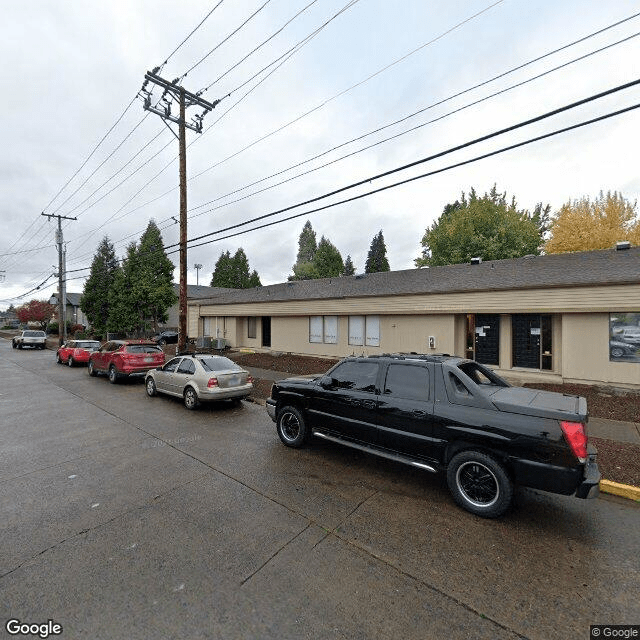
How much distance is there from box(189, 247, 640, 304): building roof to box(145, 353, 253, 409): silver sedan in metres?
Result: 8.54

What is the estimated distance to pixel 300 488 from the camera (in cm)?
474

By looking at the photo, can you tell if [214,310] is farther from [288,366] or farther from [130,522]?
[130,522]

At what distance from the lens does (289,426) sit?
648 cm

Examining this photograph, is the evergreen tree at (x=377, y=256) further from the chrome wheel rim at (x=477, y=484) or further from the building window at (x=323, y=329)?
the chrome wheel rim at (x=477, y=484)

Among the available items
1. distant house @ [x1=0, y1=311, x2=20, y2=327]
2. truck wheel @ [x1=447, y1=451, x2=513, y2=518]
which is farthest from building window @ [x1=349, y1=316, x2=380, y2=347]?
distant house @ [x1=0, y1=311, x2=20, y2=327]

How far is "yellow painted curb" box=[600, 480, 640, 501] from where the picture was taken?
453 cm

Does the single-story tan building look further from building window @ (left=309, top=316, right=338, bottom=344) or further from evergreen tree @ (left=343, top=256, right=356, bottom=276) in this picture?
evergreen tree @ (left=343, top=256, right=356, bottom=276)

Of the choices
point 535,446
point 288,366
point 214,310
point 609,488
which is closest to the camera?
point 535,446

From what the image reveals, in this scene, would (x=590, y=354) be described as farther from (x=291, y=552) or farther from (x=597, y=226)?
(x=597, y=226)

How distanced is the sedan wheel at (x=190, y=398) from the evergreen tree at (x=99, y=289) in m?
32.2

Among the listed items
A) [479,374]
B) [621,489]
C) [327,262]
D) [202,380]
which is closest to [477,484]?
[479,374]

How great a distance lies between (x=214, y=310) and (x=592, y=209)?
1246 inches

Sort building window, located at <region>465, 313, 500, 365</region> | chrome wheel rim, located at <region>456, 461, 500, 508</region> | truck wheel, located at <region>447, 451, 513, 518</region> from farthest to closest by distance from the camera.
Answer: building window, located at <region>465, 313, 500, 365</region> < chrome wheel rim, located at <region>456, 461, 500, 508</region> < truck wheel, located at <region>447, 451, 513, 518</region>

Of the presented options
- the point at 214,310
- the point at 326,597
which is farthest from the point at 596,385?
the point at 214,310
